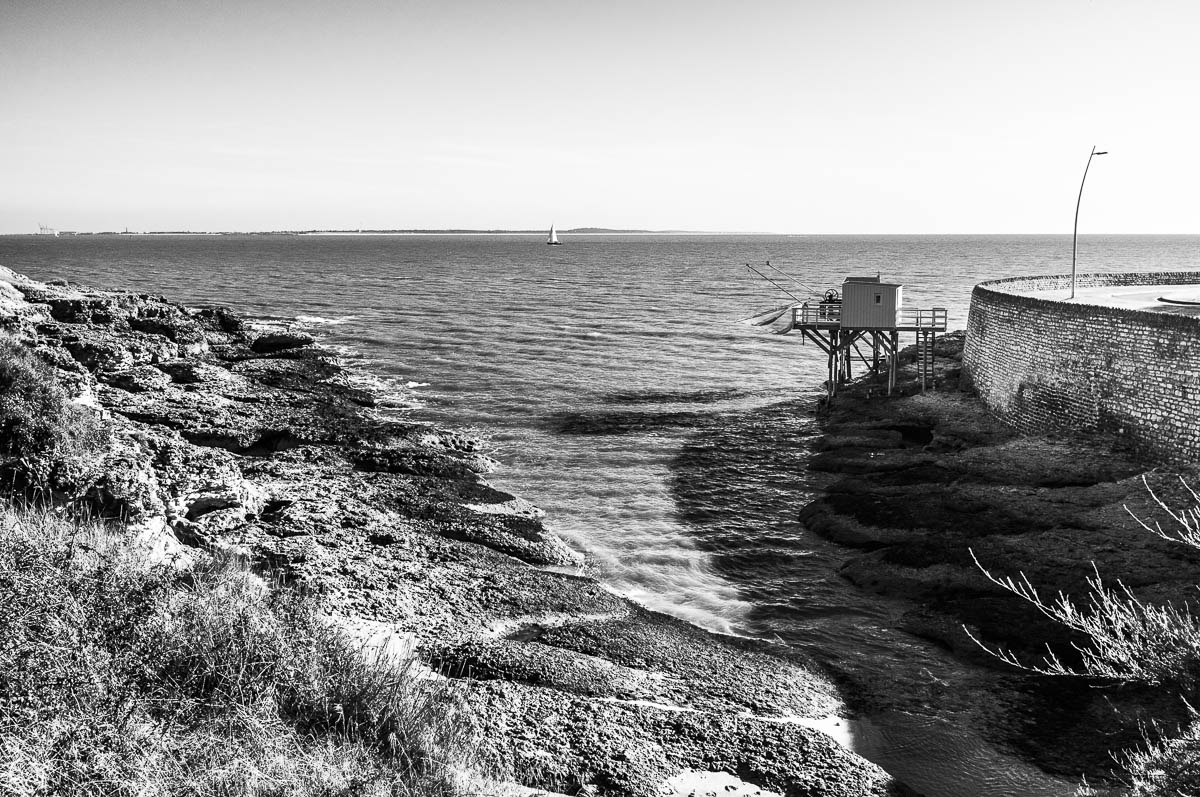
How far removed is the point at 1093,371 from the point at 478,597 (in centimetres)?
1904

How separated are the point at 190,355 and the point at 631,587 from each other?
29.2 metres

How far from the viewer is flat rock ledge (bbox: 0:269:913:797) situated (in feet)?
38.5

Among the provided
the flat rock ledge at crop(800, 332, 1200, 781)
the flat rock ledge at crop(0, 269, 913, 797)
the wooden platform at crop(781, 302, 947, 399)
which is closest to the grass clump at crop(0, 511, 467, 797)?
the flat rock ledge at crop(0, 269, 913, 797)

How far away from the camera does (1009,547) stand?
60.1 ft

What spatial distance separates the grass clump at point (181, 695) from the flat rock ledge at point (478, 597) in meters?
1.59

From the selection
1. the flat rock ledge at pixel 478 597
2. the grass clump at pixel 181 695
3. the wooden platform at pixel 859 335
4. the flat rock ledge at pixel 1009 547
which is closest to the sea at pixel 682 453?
the flat rock ledge at pixel 1009 547

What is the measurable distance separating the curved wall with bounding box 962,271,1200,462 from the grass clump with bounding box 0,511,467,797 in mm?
19853

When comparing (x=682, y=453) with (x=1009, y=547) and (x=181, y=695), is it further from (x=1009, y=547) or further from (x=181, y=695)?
(x=181, y=695)

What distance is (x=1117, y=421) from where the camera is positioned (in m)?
23.2

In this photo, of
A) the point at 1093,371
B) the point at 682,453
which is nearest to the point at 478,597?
the point at 682,453

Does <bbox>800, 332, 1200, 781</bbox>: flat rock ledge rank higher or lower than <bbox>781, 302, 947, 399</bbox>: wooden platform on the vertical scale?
lower

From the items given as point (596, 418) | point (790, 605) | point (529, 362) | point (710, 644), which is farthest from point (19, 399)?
point (529, 362)

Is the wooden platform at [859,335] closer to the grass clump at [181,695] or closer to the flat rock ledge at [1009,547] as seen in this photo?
the flat rock ledge at [1009,547]

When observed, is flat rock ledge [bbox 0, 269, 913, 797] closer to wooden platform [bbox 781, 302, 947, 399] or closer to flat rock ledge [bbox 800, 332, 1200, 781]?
flat rock ledge [bbox 800, 332, 1200, 781]
